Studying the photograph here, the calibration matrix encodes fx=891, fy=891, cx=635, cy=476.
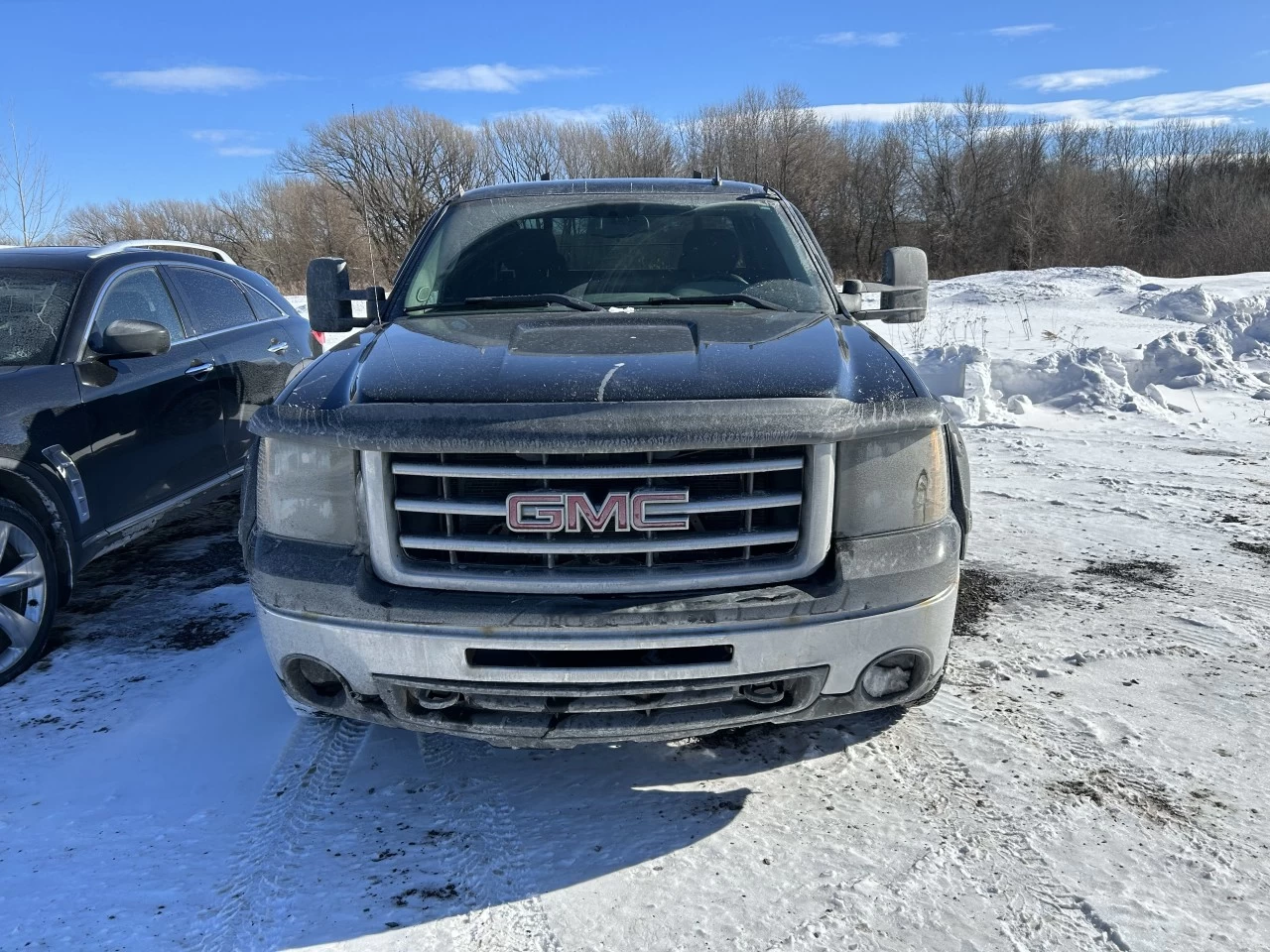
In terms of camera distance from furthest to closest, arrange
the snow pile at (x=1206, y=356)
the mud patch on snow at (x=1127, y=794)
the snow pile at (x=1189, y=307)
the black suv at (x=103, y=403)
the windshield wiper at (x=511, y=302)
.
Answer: the snow pile at (x=1189, y=307), the snow pile at (x=1206, y=356), the black suv at (x=103, y=403), the windshield wiper at (x=511, y=302), the mud patch on snow at (x=1127, y=794)

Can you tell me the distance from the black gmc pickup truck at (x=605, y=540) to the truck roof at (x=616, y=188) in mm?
1751

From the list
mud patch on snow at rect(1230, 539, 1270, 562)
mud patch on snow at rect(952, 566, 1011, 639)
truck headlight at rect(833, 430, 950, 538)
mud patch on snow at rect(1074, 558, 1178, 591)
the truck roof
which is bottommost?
mud patch on snow at rect(1230, 539, 1270, 562)

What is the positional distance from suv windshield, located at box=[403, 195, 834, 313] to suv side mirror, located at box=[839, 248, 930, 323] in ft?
1.17

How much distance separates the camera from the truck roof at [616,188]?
13.5ft

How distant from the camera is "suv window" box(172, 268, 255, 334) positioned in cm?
515

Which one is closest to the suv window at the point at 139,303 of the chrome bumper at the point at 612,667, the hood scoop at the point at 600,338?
the hood scoop at the point at 600,338

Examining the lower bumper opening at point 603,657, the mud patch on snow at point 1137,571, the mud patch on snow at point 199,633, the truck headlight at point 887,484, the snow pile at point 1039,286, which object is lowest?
the mud patch on snow at point 1137,571

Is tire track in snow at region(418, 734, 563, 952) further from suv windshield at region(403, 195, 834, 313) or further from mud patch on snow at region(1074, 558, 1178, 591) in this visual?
mud patch on snow at region(1074, 558, 1178, 591)

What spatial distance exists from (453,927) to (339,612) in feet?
2.75

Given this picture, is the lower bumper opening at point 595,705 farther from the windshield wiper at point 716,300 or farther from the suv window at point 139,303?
the suv window at point 139,303

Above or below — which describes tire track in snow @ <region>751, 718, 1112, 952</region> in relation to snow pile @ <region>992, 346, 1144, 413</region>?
below

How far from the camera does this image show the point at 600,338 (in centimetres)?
275

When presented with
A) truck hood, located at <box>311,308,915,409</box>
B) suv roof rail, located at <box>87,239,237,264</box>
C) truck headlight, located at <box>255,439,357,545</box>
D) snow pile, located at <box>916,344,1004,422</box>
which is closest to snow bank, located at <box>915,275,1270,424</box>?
snow pile, located at <box>916,344,1004,422</box>

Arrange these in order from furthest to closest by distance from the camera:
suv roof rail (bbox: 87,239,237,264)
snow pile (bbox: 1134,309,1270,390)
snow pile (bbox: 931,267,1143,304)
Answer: snow pile (bbox: 931,267,1143,304), snow pile (bbox: 1134,309,1270,390), suv roof rail (bbox: 87,239,237,264)
